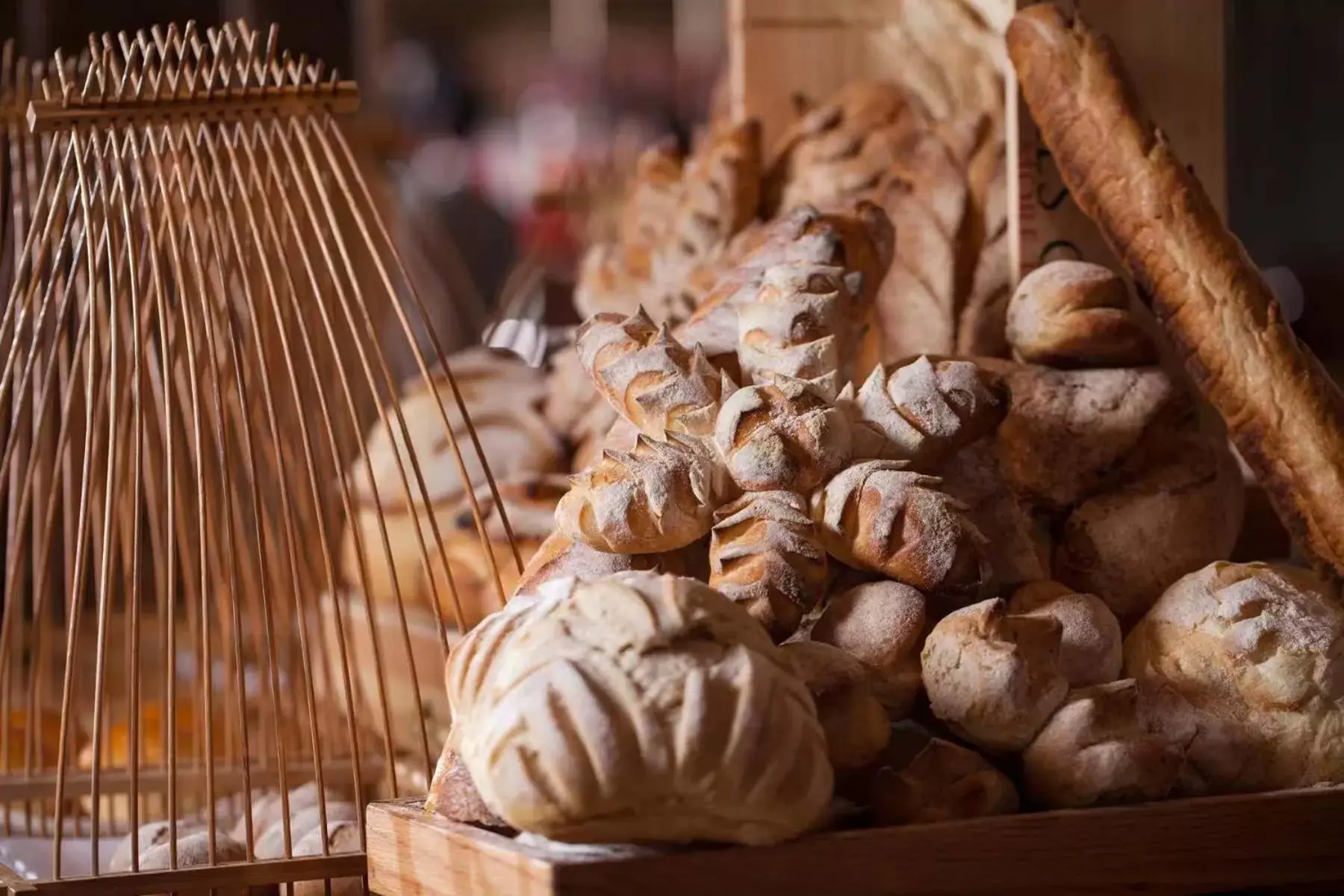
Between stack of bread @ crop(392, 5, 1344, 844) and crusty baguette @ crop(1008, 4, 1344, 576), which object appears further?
crusty baguette @ crop(1008, 4, 1344, 576)

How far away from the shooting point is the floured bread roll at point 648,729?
73 cm

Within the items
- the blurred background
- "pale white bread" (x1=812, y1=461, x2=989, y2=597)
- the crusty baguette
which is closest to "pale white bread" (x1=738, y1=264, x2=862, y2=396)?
"pale white bread" (x1=812, y1=461, x2=989, y2=597)

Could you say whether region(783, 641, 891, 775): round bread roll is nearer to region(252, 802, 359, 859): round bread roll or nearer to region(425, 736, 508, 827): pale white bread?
region(425, 736, 508, 827): pale white bread

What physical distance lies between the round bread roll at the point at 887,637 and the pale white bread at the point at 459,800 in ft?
0.69

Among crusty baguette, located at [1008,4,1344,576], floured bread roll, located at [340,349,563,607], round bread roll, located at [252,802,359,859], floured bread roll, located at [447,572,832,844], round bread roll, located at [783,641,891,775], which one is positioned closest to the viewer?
floured bread roll, located at [447,572,832,844]

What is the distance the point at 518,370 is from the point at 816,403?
106 centimetres

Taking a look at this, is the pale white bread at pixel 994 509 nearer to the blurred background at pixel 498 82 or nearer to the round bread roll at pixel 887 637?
the round bread roll at pixel 887 637

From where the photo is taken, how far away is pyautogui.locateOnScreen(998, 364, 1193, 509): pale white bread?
3.76 feet

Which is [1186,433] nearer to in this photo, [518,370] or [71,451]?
[518,370]

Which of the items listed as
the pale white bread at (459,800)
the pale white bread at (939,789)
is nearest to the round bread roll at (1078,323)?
the pale white bread at (939,789)

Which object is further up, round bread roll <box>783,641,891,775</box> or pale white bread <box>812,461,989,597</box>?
pale white bread <box>812,461,989,597</box>

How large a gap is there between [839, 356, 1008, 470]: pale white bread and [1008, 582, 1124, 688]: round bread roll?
0.11 m

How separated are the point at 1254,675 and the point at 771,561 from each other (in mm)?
308

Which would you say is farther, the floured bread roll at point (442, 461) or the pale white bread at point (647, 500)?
the floured bread roll at point (442, 461)
